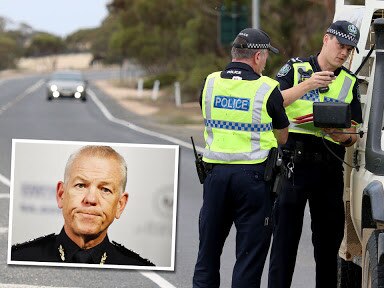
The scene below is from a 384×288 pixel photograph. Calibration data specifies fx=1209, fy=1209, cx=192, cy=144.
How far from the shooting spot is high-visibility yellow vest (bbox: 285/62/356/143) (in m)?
7.45

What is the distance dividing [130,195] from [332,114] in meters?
2.52

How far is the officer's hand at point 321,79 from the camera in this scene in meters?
7.24

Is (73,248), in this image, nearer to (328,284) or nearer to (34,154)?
(34,154)

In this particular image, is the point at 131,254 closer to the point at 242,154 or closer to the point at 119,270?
the point at 119,270

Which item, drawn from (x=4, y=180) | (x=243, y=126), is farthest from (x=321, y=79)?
(x=4, y=180)

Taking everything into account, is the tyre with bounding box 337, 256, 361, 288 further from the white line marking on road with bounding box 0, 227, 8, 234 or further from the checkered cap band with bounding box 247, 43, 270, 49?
the white line marking on road with bounding box 0, 227, 8, 234

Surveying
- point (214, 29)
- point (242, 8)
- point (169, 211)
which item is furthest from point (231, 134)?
point (214, 29)

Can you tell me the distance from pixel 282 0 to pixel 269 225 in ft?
123

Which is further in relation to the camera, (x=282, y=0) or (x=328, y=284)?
(x=282, y=0)

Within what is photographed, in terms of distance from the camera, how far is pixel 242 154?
6.98 metres

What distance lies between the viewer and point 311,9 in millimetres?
45062

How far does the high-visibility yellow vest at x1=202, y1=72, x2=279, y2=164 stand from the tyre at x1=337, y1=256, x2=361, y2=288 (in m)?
1.41

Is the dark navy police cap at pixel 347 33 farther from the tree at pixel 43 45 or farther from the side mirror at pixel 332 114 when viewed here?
the tree at pixel 43 45

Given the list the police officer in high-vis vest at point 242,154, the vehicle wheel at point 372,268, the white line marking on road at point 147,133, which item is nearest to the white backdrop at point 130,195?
the white line marking on road at point 147,133
